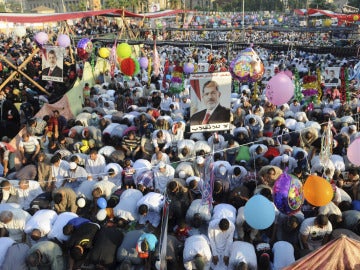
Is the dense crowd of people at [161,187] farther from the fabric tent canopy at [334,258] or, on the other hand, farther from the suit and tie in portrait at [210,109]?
the fabric tent canopy at [334,258]

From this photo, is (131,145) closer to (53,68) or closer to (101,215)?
(101,215)

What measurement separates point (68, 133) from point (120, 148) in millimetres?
1557

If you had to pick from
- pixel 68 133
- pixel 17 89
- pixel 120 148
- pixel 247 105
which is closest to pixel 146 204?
pixel 120 148

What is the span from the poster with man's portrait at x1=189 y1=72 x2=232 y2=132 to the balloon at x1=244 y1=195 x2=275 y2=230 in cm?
174

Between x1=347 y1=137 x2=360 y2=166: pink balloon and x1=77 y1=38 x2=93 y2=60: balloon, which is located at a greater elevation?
x1=77 y1=38 x2=93 y2=60: balloon

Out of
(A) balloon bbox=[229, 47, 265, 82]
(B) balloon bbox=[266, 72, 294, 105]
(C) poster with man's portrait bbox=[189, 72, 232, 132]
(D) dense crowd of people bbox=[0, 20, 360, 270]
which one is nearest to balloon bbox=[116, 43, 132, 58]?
(D) dense crowd of people bbox=[0, 20, 360, 270]

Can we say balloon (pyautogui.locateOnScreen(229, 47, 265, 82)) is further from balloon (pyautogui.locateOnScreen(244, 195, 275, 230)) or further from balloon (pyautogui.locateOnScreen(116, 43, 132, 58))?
balloon (pyautogui.locateOnScreen(116, 43, 132, 58))

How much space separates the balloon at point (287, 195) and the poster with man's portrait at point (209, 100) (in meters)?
1.69

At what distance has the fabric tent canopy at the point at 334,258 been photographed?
146 inches

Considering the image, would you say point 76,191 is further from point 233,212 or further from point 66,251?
point 233,212

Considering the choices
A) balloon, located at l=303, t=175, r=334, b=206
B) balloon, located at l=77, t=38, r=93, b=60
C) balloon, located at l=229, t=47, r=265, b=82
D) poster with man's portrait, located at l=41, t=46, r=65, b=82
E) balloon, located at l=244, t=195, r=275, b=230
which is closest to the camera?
balloon, located at l=244, t=195, r=275, b=230

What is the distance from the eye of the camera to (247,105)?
32.7 feet

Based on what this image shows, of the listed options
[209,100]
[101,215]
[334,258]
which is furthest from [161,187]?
[334,258]

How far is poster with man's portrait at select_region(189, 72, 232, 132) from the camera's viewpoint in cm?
612
